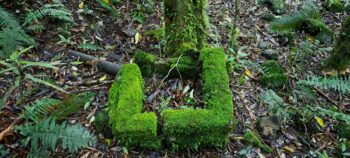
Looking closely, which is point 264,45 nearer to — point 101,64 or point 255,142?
point 255,142

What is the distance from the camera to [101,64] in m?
4.09

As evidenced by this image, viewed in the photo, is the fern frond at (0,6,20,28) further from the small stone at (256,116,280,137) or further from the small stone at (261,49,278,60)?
the small stone at (261,49,278,60)

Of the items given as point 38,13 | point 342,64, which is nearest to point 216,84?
point 342,64

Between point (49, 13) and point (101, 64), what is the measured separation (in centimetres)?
118

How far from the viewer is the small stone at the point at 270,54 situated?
483cm

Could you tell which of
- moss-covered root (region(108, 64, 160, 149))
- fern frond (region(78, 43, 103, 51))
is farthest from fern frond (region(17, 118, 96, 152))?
fern frond (region(78, 43, 103, 51))

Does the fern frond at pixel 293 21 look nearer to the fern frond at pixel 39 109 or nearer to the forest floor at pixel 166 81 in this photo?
the forest floor at pixel 166 81

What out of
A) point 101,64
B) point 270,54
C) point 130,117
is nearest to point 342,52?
point 270,54

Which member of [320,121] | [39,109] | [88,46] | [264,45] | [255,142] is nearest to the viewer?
[39,109]

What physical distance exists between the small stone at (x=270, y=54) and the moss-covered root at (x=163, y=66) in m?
1.45

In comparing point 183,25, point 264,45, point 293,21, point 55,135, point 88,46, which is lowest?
point 55,135

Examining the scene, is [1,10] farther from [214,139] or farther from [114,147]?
[214,139]

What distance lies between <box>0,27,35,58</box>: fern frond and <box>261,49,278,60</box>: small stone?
323 centimetres

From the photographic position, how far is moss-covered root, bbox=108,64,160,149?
3021 millimetres
